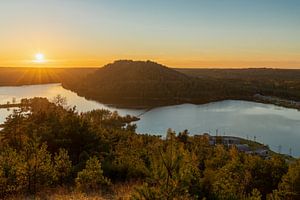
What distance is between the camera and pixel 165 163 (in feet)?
17.4

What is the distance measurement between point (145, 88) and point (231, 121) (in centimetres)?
5513

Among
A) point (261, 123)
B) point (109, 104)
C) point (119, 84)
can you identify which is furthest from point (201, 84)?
point (261, 123)

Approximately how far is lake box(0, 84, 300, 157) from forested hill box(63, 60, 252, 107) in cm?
1378

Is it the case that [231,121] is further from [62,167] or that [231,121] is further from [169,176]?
[169,176]

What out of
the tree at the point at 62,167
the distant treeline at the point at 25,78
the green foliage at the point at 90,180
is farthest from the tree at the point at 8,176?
the distant treeline at the point at 25,78

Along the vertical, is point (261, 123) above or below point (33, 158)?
below

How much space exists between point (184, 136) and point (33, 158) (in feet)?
137

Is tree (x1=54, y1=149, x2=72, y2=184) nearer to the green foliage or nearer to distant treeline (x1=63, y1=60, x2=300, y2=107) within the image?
the green foliage

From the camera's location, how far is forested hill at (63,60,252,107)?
122 metres

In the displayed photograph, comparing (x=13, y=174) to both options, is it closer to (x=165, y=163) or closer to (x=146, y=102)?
(x=165, y=163)

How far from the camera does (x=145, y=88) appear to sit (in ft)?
438

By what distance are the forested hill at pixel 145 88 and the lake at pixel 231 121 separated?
13783mm

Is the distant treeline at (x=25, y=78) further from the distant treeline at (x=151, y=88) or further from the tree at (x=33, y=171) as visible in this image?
the tree at (x=33, y=171)

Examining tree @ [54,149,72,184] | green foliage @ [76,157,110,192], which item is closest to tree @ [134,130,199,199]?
green foliage @ [76,157,110,192]
